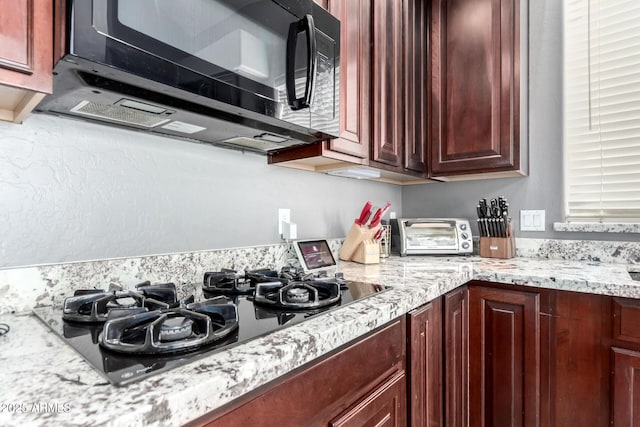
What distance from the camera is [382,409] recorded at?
88 cm

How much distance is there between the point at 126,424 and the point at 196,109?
2.42ft

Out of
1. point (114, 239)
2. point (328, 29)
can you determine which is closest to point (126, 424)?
point (114, 239)

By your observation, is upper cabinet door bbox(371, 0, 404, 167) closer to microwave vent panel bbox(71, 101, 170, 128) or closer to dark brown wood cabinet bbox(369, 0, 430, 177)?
dark brown wood cabinet bbox(369, 0, 430, 177)

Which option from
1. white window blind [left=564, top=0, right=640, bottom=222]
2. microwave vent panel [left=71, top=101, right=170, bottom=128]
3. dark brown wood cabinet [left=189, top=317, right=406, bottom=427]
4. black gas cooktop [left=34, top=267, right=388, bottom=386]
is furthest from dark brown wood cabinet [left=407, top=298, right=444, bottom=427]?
white window blind [left=564, top=0, right=640, bottom=222]

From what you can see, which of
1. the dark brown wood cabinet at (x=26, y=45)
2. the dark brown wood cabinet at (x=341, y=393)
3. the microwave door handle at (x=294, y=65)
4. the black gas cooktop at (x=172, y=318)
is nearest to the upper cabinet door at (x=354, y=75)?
the microwave door handle at (x=294, y=65)

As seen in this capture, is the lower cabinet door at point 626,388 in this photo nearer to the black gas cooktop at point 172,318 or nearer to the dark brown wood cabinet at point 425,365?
the dark brown wood cabinet at point 425,365

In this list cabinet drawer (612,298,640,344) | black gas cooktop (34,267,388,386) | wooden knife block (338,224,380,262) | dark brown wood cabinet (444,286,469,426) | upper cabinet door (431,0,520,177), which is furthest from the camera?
upper cabinet door (431,0,520,177)

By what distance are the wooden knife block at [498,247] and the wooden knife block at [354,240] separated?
2.15 feet

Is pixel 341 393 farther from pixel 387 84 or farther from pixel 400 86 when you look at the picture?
pixel 400 86

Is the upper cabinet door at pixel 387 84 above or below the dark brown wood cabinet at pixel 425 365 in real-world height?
above

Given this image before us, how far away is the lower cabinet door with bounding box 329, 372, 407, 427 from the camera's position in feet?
2.51

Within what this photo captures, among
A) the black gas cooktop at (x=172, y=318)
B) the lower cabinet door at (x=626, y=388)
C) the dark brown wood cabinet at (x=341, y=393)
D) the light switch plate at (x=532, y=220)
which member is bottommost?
the lower cabinet door at (x=626, y=388)

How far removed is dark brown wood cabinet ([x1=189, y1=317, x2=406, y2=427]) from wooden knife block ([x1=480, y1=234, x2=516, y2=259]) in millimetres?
1078

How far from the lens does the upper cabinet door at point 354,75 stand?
133 cm
